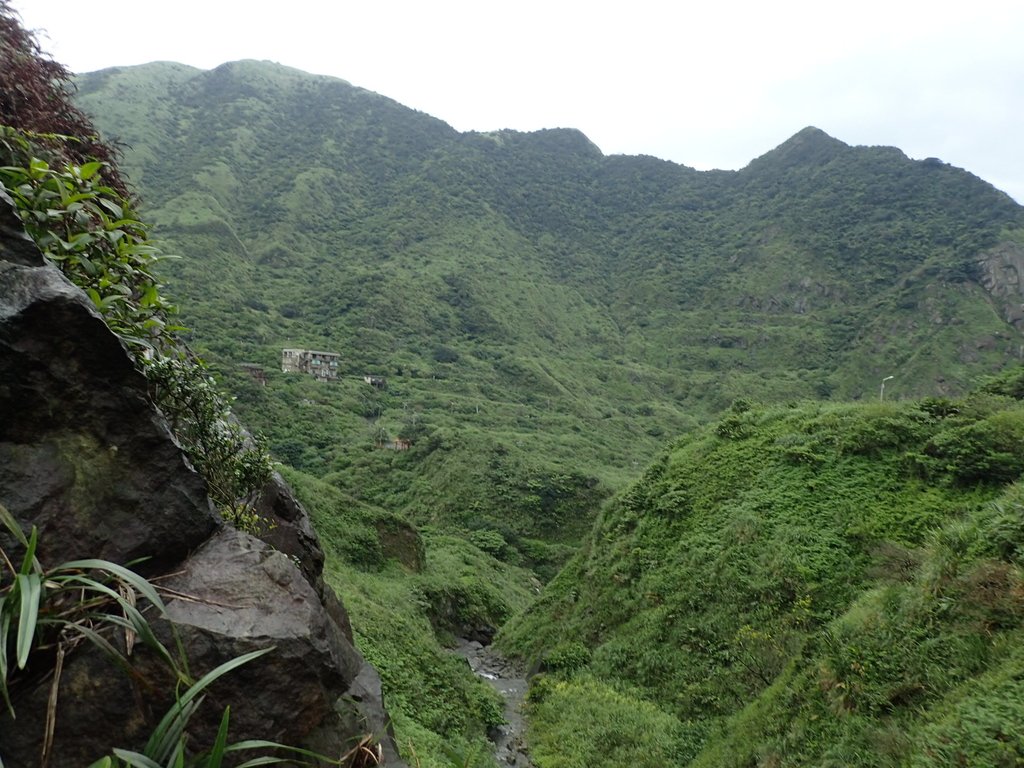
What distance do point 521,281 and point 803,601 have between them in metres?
113

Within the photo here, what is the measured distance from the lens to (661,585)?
14555mm

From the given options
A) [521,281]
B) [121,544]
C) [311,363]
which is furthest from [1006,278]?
[121,544]

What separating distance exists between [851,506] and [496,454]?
42.0 metres

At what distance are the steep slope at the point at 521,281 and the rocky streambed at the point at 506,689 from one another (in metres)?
22.9

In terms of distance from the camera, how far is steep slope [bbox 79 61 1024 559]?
210 ft

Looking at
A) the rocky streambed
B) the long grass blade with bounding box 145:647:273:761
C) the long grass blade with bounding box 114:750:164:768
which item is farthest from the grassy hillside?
the long grass blade with bounding box 114:750:164:768

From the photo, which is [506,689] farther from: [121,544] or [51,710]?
[51,710]

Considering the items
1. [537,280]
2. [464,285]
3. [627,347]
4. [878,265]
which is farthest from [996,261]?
[464,285]

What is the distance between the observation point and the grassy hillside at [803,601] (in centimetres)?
684

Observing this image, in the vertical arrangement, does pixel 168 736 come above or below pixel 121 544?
below

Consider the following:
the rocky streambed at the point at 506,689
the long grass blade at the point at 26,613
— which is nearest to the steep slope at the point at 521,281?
the rocky streambed at the point at 506,689

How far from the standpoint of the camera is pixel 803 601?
11180 millimetres

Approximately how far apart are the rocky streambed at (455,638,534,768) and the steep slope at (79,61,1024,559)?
2291 centimetres

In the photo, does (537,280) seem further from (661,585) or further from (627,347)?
(661,585)
